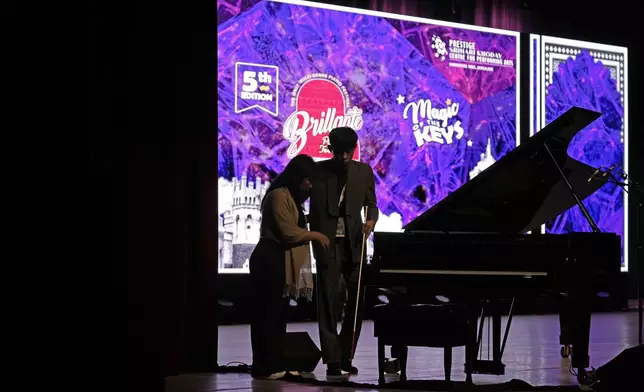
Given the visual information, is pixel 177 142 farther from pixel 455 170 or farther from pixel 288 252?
pixel 455 170

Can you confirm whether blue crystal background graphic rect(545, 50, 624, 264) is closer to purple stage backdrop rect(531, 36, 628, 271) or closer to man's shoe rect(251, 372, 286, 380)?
purple stage backdrop rect(531, 36, 628, 271)

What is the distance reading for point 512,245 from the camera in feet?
19.4

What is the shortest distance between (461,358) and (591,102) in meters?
5.71

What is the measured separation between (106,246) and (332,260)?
9.41 ft

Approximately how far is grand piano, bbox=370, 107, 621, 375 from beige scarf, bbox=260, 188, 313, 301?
402 mm

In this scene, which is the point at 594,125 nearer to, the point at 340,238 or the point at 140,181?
the point at 340,238

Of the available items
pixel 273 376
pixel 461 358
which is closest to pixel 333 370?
pixel 273 376

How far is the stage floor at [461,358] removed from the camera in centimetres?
596

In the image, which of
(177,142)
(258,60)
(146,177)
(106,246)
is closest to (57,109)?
(106,246)

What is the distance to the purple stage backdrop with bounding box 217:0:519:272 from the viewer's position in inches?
413

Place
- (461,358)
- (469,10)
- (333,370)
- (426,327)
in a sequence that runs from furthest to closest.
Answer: (469,10), (461,358), (333,370), (426,327)

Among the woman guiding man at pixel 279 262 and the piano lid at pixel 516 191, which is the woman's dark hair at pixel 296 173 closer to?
the woman guiding man at pixel 279 262

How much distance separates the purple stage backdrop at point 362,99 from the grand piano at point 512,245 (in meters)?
4.59

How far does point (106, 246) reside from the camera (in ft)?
11.9
